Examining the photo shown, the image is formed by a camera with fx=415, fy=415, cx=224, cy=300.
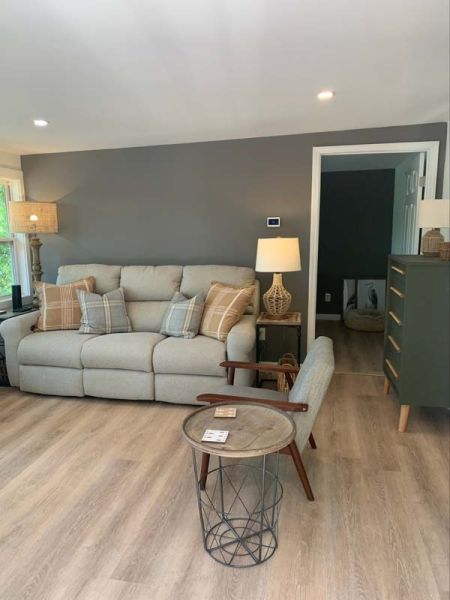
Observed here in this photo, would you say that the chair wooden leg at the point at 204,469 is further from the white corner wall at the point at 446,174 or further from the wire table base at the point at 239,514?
the white corner wall at the point at 446,174

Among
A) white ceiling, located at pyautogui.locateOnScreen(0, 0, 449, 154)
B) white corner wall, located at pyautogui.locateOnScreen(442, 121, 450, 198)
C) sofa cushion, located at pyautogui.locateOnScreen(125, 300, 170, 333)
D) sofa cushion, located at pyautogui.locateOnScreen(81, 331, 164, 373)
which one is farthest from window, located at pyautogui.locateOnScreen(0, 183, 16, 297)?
white corner wall, located at pyautogui.locateOnScreen(442, 121, 450, 198)

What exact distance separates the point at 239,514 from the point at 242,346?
1.19 meters

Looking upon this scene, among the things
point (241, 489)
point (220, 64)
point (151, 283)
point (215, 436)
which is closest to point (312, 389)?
point (215, 436)

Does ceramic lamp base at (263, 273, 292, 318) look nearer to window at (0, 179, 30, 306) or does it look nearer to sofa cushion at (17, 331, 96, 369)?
sofa cushion at (17, 331, 96, 369)

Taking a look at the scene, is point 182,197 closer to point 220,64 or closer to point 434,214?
point 220,64

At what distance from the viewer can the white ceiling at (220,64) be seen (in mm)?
1539

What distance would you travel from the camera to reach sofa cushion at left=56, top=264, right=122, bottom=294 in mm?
3660

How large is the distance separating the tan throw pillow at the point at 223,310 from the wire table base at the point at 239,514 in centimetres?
107

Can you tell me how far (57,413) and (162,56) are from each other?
2.38m

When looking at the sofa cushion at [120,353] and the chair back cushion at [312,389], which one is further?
the sofa cushion at [120,353]

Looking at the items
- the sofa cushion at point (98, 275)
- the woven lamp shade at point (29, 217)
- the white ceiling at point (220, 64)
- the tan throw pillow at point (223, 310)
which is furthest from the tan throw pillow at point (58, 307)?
the white ceiling at point (220, 64)

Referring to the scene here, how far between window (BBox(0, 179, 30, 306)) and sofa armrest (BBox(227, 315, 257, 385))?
96.1 inches


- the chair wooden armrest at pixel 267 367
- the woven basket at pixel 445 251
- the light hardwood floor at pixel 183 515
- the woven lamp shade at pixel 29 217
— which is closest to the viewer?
the light hardwood floor at pixel 183 515

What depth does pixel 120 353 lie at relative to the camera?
3.03 metres
